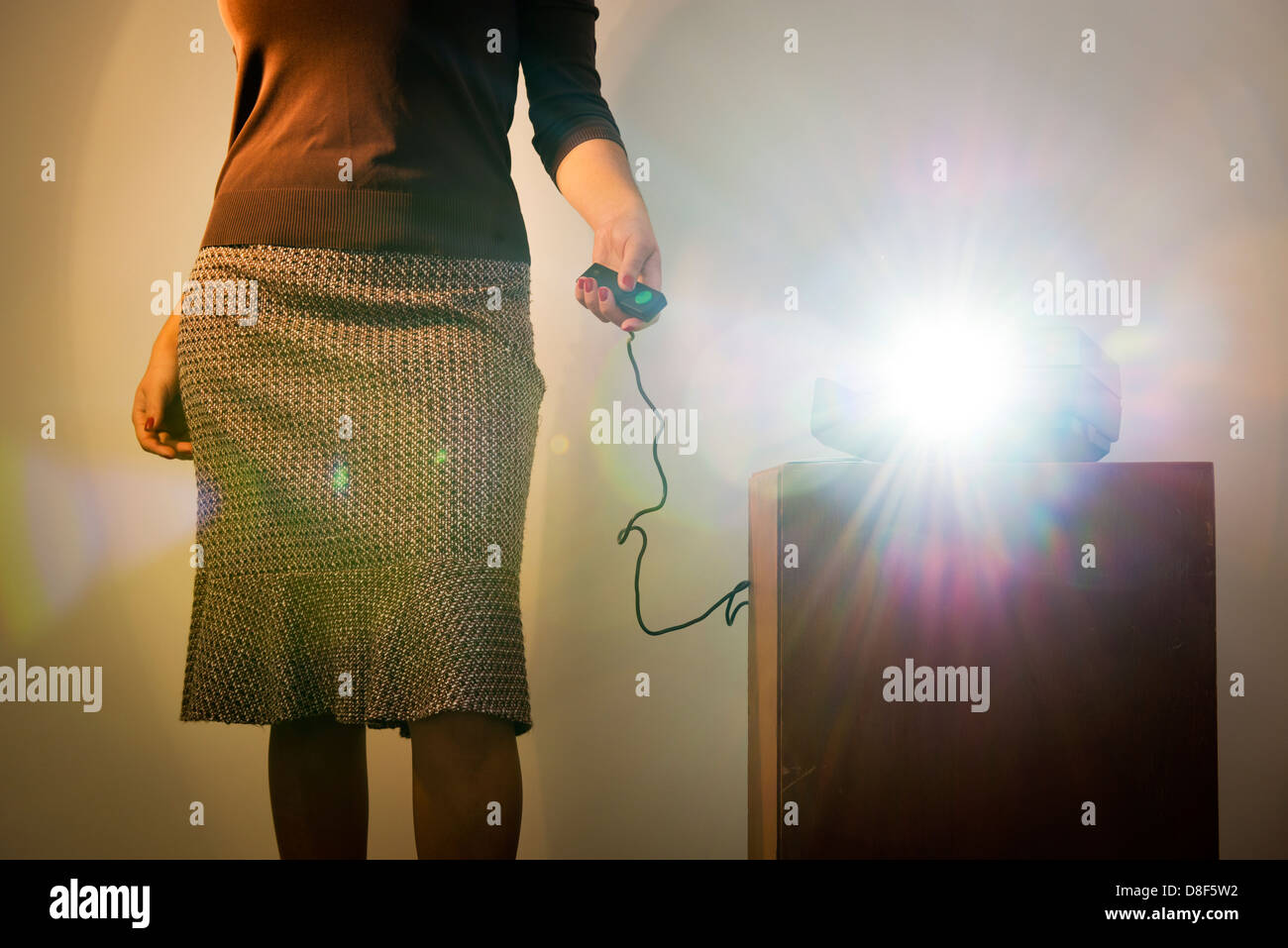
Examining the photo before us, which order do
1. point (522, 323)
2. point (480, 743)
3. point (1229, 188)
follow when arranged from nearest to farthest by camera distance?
point (480, 743) → point (522, 323) → point (1229, 188)

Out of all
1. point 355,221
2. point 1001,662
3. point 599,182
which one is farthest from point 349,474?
point 1001,662

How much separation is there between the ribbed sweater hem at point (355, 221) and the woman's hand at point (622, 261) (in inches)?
4.0

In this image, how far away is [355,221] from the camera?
746 millimetres

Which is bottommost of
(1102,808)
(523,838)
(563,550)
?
(523,838)

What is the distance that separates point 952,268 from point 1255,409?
48cm

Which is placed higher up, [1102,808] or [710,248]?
[710,248]

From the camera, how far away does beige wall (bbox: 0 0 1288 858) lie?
50.0 inches

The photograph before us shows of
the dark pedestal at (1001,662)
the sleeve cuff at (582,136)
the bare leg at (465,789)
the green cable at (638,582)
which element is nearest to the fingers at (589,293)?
the sleeve cuff at (582,136)

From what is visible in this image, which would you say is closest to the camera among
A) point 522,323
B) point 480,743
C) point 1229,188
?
point 480,743

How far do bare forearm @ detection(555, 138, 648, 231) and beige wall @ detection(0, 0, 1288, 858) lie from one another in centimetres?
47

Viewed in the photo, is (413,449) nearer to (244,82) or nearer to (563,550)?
(244,82)

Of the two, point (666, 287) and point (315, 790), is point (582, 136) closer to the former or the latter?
point (666, 287)

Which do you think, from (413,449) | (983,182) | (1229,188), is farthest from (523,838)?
(1229,188)

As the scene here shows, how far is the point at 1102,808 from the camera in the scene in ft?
2.51
